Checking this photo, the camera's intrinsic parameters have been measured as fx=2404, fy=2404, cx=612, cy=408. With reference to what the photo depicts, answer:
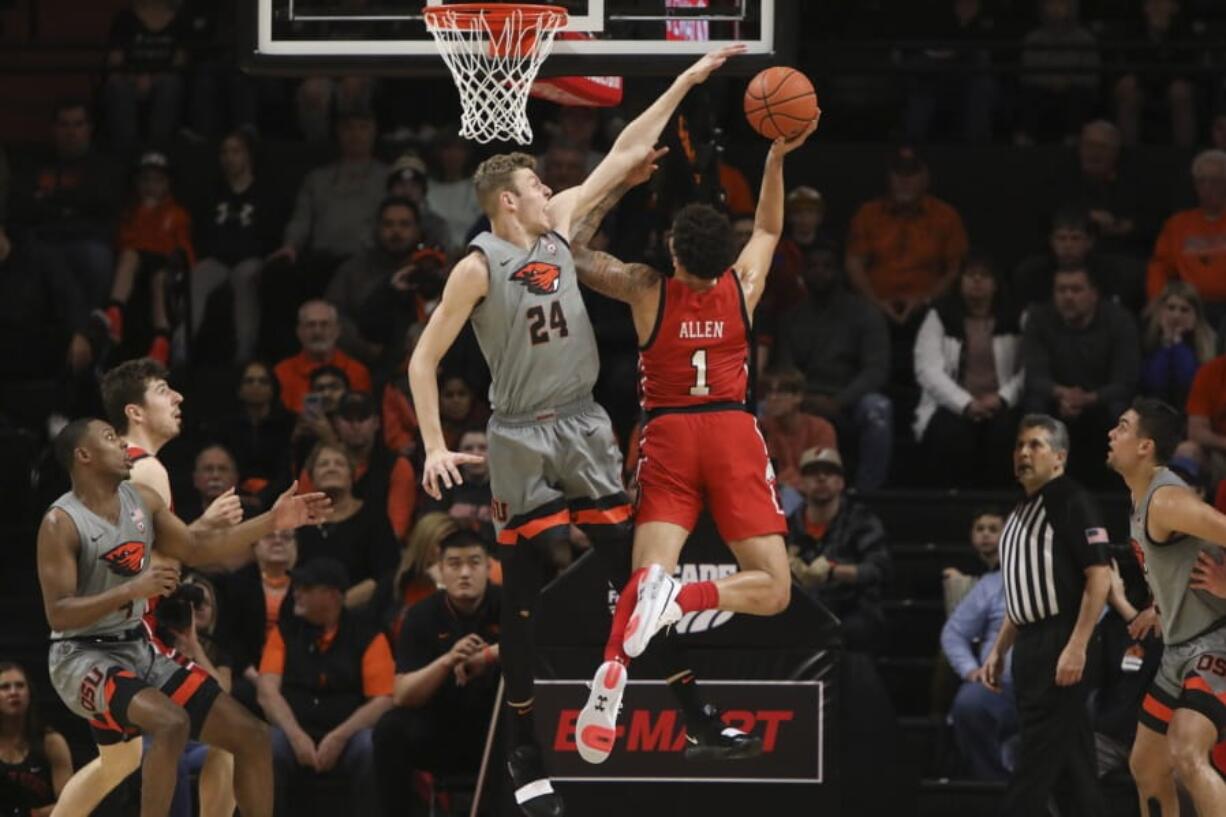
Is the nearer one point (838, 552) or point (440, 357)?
point (440, 357)

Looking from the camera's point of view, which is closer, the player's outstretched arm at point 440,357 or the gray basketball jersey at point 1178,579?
the player's outstretched arm at point 440,357

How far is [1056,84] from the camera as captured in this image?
645 inches

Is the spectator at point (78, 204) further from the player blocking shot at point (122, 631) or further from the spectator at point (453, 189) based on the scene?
the player blocking shot at point (122, 631)

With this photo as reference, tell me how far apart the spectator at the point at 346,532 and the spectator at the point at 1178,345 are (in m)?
4.54

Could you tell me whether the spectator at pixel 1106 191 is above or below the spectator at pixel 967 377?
above

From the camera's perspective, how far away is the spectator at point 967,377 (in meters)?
14.0

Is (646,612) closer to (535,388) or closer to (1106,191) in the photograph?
(535,388)

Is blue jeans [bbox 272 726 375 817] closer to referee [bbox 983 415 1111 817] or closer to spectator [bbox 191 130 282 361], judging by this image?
referee [bbox 983 415 1111 817]

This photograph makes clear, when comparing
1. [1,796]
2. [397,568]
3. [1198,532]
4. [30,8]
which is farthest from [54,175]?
[1198,532]

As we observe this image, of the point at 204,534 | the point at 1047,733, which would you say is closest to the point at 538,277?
the point at 204,534

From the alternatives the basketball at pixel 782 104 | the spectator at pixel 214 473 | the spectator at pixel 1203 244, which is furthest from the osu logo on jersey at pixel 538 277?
the spectator at pixel 1203 244

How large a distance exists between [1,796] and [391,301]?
14.0 ft

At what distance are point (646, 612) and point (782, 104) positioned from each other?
79.8 inches

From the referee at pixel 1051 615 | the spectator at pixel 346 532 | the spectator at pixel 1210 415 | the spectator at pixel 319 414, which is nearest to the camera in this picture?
the referee at pixel 1051 615
